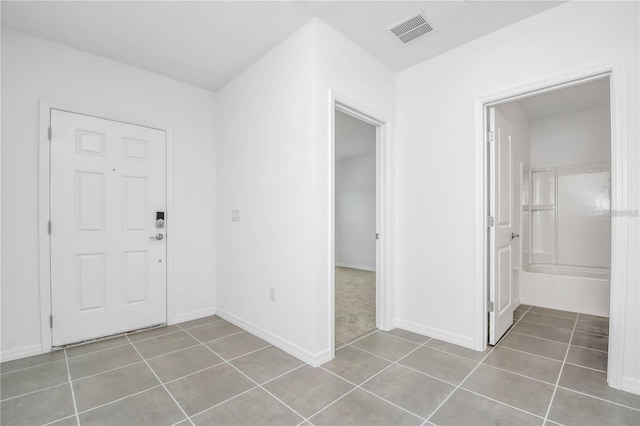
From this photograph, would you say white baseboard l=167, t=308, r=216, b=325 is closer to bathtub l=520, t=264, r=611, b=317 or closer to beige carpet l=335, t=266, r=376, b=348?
beige carpet l=335, t=266, r=376, b=348

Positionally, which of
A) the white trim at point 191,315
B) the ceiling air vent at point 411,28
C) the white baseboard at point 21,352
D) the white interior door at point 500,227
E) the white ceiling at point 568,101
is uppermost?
the ceiling air vent at point 411,28

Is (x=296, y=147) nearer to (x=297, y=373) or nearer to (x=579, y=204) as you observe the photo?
(x=297, y=373)

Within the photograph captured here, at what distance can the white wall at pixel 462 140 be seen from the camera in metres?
1.93

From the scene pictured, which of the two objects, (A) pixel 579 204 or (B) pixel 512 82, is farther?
(A) pixel 579 204

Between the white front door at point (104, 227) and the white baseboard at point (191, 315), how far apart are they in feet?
0.38

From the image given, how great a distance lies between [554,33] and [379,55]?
52.2 inches

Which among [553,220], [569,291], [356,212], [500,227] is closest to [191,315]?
[500,227]

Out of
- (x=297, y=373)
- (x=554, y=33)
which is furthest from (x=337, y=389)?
(x=554, y=33)

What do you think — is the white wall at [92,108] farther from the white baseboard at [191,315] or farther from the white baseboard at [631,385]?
the white baseboard at [631,385]

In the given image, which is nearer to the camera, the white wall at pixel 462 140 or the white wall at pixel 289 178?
the white wall at pixel 462 140

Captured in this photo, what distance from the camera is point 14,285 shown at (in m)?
2.44

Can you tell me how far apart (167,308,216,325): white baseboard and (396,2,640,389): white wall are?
7.09 ft

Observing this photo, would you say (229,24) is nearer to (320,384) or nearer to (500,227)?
(320,384)

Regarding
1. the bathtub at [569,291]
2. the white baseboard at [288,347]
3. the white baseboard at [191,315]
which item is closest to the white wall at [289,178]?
the white baseboard at [288,347]
